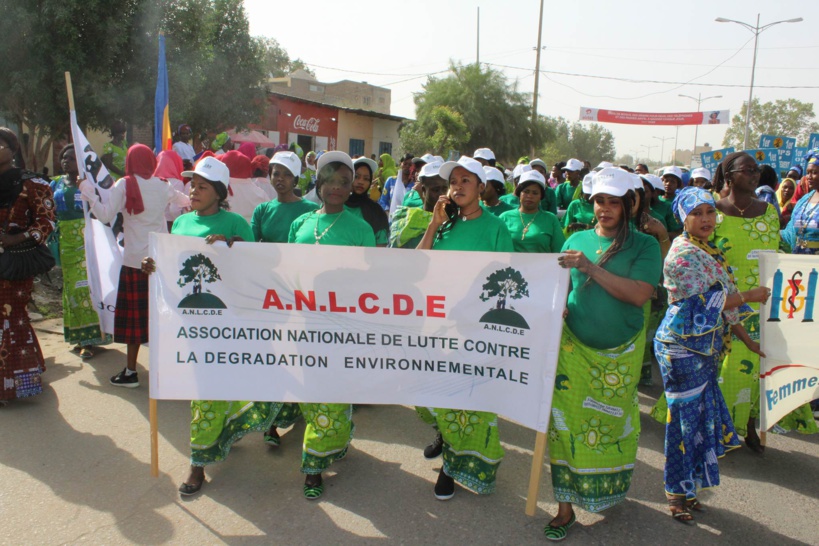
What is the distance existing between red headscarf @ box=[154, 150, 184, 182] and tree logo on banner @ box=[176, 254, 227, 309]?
263 centimetres

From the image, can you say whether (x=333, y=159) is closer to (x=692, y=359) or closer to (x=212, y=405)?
(x=212, y=405)

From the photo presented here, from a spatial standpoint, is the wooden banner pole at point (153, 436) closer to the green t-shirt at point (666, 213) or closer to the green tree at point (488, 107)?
the green t-shirt at point (666, 213)

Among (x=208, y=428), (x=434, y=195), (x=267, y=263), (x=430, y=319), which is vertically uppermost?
(x=434, y=195)

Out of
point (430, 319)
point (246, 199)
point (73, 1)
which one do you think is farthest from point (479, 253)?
point (73, 1)

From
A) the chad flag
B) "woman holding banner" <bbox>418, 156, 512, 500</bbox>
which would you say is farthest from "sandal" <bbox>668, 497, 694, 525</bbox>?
the chad flag

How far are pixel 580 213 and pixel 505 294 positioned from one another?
9.22 ft

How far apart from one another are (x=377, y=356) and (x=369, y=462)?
102 cm

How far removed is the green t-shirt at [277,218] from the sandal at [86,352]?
255 cm

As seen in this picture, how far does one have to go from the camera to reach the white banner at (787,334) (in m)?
3.94

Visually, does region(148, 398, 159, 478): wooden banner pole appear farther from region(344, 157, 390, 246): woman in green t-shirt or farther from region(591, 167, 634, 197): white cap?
region(591, 167, 634, 197): white cap

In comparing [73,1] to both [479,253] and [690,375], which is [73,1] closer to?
[479,253]

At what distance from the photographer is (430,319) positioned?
3.57 metres

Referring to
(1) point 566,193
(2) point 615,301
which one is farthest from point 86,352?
(1) point 566,193

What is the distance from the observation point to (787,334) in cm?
402
